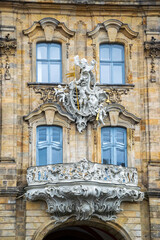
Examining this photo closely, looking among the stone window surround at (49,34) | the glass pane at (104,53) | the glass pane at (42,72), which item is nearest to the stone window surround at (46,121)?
the glass pane at (42,72)

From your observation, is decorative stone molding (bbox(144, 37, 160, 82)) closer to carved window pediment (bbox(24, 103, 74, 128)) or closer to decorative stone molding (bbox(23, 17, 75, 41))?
decorative stone molding (bbox(23, 17, 75, 41))

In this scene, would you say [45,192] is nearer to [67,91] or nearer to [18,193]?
[18,193]

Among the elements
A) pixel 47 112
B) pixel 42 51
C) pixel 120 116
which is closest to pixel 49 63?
pixel 42 51

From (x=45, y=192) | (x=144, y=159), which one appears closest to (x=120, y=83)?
(x=144, y=159)

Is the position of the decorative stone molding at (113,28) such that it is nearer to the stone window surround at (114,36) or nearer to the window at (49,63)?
the stone window surround at (114,36)

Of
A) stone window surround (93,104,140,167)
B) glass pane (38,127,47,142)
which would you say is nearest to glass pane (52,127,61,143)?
glass pane (38,127,47,142)

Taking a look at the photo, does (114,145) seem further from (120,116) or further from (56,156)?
(56,156)

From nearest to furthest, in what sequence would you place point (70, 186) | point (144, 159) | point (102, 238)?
point (70, 186)
point (144, 159)
point (102, 238)

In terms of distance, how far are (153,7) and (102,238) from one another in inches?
360

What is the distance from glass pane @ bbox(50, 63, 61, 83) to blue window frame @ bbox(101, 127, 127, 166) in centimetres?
254

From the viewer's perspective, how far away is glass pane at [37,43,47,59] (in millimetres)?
30734

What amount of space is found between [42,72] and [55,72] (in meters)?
0.48

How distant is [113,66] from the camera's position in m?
31.0

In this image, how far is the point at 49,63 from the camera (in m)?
30.7
